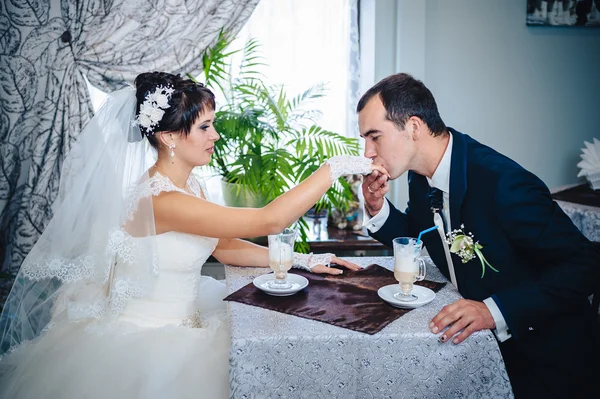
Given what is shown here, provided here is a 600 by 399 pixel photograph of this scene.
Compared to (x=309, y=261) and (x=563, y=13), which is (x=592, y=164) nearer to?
(x=563, y=13)

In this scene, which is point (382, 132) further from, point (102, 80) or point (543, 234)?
point (102, 80)

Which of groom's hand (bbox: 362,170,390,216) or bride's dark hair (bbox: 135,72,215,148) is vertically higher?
bride's dark hair (bbox: 135,72,215,148)

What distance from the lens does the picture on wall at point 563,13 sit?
13.8 ft

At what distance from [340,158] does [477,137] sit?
2500 mm

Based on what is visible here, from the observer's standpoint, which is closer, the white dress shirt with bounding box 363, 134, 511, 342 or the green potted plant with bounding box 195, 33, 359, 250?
the white dress shirt with bounding box 363, 134, 511, 342

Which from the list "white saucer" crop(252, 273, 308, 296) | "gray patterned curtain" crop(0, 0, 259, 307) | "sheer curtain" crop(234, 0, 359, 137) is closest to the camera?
"white saucer" crop(252, 273, 308, 296)

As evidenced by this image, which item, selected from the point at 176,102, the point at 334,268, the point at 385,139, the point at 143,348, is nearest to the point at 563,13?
the point at 385,139

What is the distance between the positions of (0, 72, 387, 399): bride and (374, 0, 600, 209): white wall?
6.83 feet

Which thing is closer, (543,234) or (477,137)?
(543,234)

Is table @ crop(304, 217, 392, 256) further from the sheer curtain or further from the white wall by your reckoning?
the sheer curtain

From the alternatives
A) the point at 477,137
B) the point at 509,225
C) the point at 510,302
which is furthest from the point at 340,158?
the point at 477,137

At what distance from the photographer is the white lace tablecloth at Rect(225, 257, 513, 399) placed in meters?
1.68

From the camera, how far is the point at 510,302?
1880 millimetres

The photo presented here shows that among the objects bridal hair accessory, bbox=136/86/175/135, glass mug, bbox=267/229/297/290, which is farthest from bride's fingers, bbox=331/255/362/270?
bridal hair accessory, bbox=136/86/175/135
